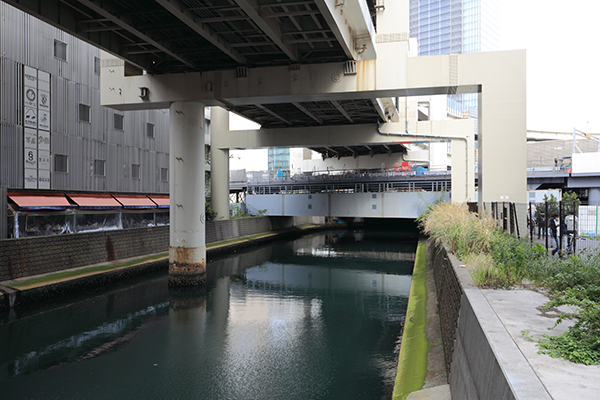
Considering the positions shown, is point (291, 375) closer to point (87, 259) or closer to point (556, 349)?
point (556, 349)

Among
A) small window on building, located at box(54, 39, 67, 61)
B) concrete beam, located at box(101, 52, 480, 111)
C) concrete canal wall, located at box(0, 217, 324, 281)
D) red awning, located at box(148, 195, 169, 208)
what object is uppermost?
small window on building, located at box(54, 39, 67, 61)

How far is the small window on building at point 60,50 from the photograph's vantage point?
2183cm

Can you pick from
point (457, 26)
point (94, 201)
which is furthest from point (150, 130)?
point (457, 26)

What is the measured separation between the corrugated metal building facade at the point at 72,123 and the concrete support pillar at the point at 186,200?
7962mm

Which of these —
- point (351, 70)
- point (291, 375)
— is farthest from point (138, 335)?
point (351, 70)

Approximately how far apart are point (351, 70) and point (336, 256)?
48.1 feet

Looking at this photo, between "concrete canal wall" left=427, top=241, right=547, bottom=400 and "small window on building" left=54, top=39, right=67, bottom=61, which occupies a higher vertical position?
"small window on building" left=54, top=39, right=67, bottom=61

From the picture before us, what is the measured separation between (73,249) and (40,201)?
4530 millimetres

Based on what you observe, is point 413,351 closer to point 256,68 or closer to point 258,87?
point 258,87

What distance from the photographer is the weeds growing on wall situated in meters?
3.97

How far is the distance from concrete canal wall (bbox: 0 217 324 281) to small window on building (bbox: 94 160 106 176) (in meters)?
5.04

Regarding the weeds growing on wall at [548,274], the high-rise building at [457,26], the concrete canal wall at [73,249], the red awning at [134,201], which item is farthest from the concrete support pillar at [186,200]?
the high-rise building at [457,26]

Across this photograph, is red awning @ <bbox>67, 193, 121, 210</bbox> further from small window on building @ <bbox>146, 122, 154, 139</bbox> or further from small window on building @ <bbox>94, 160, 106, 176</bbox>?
small window on building @ <bbox>146, 122, 154, 139</bbox>

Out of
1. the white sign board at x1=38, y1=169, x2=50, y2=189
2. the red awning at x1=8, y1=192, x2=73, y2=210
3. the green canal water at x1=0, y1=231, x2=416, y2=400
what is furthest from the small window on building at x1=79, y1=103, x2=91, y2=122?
the green canal water at x1=0, y1=231, x2=416, y2=400
